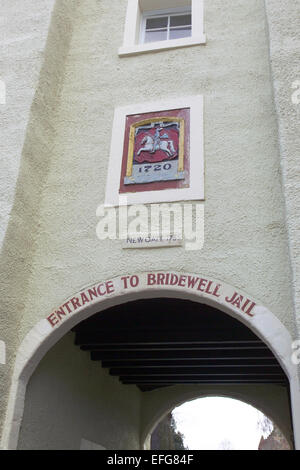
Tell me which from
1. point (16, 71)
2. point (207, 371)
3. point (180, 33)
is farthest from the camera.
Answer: point (207, 371)

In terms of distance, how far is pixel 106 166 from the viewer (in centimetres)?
515

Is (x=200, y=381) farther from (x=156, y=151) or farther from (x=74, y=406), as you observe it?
(x=156, y=151)

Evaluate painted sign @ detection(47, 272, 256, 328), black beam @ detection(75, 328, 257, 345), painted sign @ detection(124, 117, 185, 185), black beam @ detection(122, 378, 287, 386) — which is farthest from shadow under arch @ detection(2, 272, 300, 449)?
black beam @ detection(122, 378, 287, 386)

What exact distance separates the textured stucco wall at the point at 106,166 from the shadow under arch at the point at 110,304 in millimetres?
81

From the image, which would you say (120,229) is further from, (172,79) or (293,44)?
(293,44)

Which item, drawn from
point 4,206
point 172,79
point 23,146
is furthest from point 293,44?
point 4,206

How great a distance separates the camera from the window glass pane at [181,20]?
6520 millimetres

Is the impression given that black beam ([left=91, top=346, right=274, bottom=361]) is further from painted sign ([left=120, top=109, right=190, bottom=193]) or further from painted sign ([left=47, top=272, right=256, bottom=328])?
painted sign ([left=120, top=109, right=190, bottom=193])

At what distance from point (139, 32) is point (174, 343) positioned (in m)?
4.02

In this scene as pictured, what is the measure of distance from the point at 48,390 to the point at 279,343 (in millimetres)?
2520

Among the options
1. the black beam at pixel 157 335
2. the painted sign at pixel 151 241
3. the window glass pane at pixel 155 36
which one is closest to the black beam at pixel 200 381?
the black beam at pixel 157 335

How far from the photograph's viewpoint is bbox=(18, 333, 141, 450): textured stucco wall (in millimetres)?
4824

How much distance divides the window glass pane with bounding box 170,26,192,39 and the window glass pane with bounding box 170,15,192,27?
13cm

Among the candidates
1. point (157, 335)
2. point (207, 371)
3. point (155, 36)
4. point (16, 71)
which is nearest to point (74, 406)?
point (157, 335)
